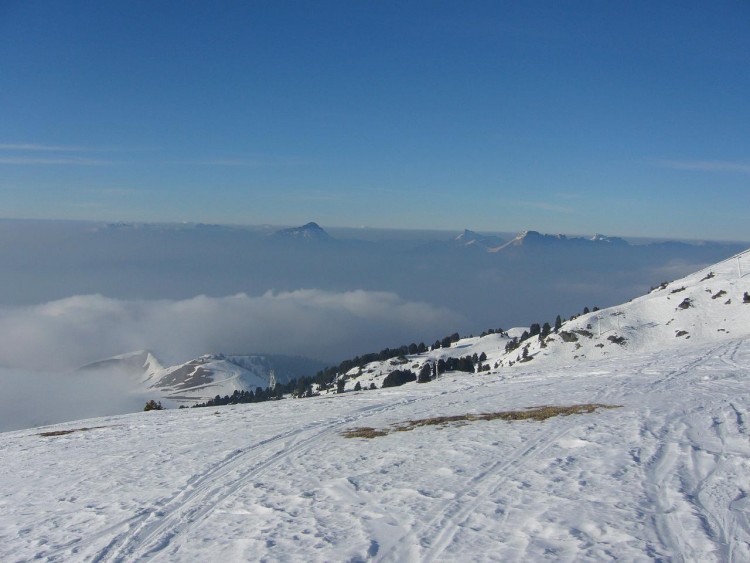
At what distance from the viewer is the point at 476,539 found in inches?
357

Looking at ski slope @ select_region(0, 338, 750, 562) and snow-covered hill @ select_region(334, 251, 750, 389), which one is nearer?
ski slope @ select_region(0, 338, 750, 562)

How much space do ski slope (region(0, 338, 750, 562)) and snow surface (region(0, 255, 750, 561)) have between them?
51 mm

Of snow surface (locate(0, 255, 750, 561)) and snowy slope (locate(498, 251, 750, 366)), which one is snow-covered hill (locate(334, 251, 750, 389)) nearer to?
snowy slope (locate(498, 251, 750, 366))

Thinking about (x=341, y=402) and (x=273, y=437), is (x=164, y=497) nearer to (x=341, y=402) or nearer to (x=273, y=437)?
(x=273, y=437)

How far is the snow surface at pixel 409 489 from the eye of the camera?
358 inches

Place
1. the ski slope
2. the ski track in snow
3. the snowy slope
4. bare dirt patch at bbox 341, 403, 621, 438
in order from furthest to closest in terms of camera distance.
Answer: the snowy slope < bare dirt patch at bbox 341, 403, 621, 438 < the ski track in snow < the ski slope

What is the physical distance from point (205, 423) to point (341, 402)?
8245 mm

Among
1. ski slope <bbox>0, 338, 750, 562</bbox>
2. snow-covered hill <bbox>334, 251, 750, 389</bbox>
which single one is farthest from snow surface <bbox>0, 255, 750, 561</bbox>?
snow-covered hill <bbox>334, 251, 750, 389</bbox>

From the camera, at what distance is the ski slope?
9.08 meters

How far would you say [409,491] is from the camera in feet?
38.8

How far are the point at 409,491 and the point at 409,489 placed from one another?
0.15 meters

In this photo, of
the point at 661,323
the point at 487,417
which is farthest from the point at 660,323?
the point at 487,417

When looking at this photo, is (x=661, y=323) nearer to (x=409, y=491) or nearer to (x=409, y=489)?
(x=409, y=489)

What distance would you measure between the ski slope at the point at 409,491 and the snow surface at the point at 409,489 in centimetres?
5
